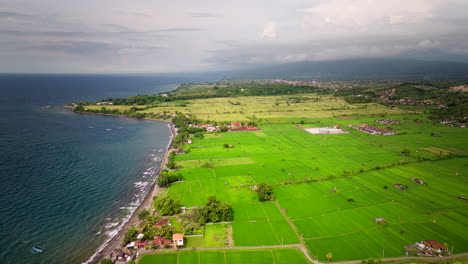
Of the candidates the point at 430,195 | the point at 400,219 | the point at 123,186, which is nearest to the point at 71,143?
the point at 123,186

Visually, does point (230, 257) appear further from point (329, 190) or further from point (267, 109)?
point (267, 109)

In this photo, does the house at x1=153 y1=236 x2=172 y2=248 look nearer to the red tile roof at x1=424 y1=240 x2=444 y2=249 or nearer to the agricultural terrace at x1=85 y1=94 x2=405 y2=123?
the red tile roof at x1=424 y1=240 x2=444 y2=249

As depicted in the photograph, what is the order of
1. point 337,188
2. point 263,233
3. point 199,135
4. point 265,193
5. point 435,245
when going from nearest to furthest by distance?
point 435,245 < point 263,233 < point 265,193 < point 337,188 < point 199,135

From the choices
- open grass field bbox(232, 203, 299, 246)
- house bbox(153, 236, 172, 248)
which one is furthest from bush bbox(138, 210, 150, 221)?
open grass field bbox(232, 203, 299, 246)

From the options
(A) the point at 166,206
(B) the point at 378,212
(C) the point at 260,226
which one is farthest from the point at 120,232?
(B) the point at 378,212

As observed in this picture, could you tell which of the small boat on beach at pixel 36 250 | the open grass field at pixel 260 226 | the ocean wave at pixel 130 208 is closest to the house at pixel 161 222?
the ocean wave at pixel 130 208
